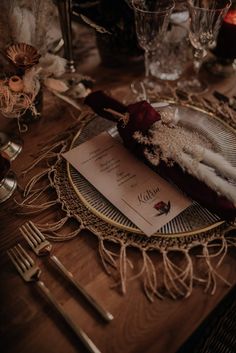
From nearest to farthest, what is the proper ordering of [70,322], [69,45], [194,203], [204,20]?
[70,322] → [194,203] → [204,20] → [69,45]

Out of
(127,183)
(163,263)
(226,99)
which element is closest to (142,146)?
(127,183)

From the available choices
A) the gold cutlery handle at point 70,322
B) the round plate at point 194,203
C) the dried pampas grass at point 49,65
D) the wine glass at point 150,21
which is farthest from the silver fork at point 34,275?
the wine glass at point 150,21

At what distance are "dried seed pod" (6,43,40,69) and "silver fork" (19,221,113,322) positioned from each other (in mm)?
342

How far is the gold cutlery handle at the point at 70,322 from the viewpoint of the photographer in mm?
487

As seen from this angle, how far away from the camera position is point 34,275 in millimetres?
564

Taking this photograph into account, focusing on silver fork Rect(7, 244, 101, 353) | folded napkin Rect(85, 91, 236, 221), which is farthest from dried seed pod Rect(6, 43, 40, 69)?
silver fork Rect(7, 244, 101, 353)

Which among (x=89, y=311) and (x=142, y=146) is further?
(x=142, y=146)

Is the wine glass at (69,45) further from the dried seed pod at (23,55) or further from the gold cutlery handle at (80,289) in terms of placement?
the gold cutlery handle at (80,289)

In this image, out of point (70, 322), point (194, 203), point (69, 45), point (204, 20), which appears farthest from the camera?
point (69, 45)

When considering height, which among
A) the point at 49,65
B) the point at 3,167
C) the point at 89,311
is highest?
the point at 49,65

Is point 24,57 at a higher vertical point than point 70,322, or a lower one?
higher

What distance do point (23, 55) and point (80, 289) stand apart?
1.66ft

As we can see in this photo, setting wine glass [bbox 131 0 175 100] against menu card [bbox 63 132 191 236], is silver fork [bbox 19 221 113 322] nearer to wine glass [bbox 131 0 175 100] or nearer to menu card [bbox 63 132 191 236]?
menu card [bbox 63 132 191 236]

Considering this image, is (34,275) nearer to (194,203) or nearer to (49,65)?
(194,203)
